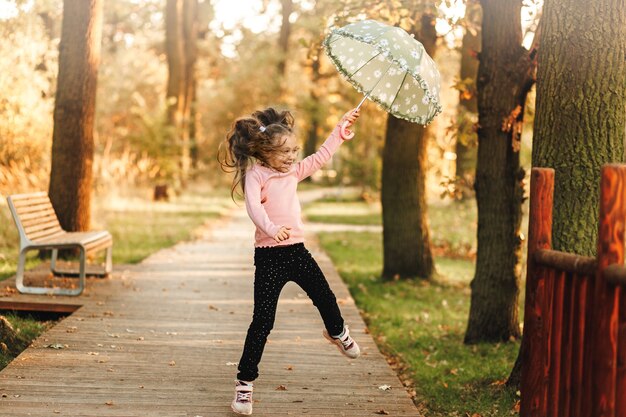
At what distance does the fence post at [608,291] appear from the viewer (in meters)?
3.44

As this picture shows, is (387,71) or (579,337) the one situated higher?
(387,71)

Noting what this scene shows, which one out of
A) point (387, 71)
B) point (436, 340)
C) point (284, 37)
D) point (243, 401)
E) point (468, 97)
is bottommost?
point (436, 340)

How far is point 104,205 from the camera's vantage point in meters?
18.9

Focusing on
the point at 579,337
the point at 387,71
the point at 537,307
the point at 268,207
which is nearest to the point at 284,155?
the point at 268,207

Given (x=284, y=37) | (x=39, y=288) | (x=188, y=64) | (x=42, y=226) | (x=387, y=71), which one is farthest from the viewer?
(x=284, y=37)

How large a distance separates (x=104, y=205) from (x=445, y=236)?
25.6 ft

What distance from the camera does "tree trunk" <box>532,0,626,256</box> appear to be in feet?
17.0

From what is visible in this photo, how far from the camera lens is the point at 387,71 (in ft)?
17.5

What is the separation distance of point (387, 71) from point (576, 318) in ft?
7.29

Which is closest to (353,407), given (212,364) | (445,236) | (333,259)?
(212,364)

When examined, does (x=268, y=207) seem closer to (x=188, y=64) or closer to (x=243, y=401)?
(x=243, y=401)

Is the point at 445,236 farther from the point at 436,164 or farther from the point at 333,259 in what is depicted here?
the point at 436,164

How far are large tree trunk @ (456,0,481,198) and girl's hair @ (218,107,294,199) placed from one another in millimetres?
3009

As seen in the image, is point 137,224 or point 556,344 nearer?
point 556,344
